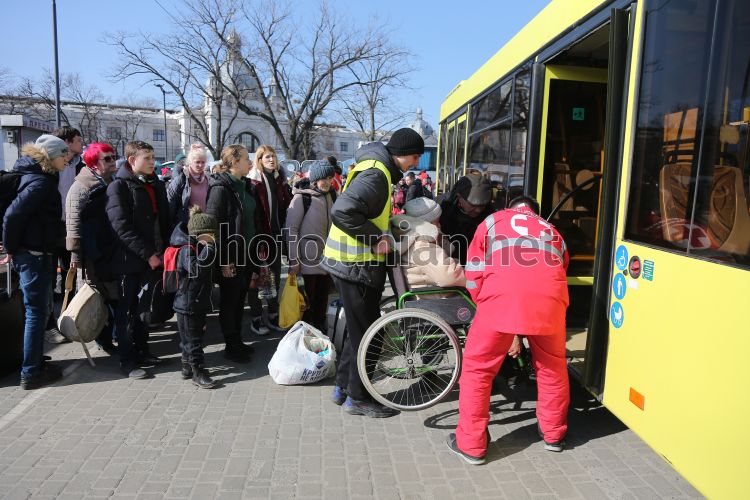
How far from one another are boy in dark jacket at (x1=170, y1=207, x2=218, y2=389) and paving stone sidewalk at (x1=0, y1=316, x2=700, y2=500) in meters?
0.35

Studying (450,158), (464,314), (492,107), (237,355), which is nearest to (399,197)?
(450,158)

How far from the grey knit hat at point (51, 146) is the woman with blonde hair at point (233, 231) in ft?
3.89

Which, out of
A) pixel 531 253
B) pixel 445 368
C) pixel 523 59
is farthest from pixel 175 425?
pixel 523 59

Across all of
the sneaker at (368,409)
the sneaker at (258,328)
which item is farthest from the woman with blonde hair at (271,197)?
the sneaker at (368,409)

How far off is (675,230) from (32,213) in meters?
4.46

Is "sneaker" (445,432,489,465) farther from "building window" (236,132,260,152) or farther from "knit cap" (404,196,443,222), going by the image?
"building window" (236,132,260,152)

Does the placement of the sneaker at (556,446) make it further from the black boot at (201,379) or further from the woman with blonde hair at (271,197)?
the woman with blonde hair at (271,197)

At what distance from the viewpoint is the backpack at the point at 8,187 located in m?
4.12

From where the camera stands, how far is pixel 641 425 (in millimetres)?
2742

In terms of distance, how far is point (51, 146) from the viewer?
4.16m

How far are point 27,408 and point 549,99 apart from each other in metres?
4.76

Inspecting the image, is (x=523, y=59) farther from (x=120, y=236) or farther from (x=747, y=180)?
(x=120, y=236)

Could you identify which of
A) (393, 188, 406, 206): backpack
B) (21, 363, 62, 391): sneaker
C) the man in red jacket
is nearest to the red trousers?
the man in red jacket

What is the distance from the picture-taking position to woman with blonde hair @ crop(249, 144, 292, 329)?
5.35m
